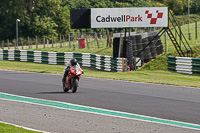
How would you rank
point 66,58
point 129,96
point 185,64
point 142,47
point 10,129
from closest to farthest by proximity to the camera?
point 10,129 < point 129,96 < point 185,64 < point 142,47 < point 66,58

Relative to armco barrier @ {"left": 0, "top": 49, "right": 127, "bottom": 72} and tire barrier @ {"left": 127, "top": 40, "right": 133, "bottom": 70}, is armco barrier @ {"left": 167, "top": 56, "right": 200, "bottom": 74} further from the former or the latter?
armco barrier @ {"left": 0, "top": 49, "right": 127, "bottom": 72}

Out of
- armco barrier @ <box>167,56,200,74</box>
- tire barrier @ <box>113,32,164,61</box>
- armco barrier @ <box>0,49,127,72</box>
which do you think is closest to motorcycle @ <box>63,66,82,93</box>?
armco barrier @ <box>167,56,200,74</box>

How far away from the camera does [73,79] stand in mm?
16094

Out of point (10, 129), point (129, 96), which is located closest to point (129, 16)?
point (129, 96)

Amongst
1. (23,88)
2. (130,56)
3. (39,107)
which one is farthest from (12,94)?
(130,56)

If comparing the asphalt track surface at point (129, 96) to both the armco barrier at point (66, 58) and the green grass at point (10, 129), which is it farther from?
the armco barrier at point (66, 58)

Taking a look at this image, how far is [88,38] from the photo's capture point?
47281 millimetres

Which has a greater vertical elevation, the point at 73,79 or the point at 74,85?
the point at 73,79

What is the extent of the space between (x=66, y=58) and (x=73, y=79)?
748 inches

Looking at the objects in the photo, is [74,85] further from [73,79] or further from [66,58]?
[66,58]

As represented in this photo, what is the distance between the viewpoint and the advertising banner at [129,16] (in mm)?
29000

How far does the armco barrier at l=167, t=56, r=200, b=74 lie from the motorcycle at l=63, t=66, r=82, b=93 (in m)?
12.0

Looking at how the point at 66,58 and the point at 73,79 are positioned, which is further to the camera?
the point at 66,58

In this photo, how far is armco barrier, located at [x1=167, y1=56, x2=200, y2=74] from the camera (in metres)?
26.5
